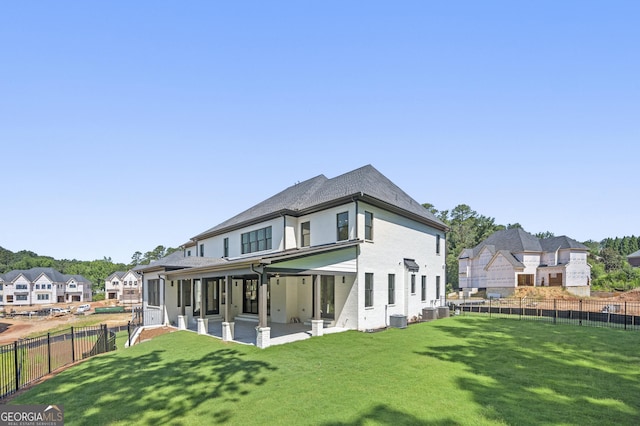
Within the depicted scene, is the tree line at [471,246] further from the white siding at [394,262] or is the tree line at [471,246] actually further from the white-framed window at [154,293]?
the white-framed window at [154,293]

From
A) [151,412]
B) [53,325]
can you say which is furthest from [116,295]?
[151,412]

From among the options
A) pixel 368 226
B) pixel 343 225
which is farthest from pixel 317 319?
pixel 368 226

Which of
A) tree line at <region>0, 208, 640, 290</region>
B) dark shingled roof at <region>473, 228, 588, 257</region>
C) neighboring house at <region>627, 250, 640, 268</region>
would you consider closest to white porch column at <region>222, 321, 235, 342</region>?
tree line at <region>0, 208, 640, 290</region>

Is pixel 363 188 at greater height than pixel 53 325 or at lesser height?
greater

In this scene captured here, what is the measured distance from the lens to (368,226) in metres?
17.8

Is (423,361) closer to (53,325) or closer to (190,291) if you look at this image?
(190,291)

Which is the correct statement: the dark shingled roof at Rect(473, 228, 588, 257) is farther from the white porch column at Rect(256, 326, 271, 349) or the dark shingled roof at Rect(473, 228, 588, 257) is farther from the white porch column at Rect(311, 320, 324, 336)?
the white porch column at Rect(256, 326, 271, 349)

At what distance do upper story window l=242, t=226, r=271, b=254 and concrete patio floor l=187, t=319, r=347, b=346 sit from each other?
5.02 meters

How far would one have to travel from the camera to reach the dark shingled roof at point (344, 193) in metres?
18.6

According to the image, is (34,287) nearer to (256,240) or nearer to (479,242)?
(256,240)

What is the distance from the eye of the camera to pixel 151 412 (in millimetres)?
7051

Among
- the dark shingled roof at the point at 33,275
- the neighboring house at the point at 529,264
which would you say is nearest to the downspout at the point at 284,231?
the neighboring house at the point at 529,264

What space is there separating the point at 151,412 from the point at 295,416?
315 cm

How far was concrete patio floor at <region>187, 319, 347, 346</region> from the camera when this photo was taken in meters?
14.1
